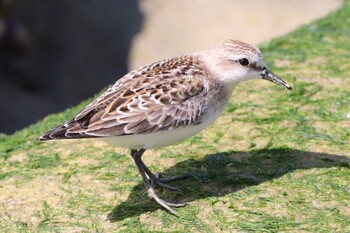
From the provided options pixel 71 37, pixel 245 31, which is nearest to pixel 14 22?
pixel 71 37

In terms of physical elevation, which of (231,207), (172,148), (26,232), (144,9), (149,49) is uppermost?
(144,9)

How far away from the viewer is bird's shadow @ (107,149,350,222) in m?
8.01

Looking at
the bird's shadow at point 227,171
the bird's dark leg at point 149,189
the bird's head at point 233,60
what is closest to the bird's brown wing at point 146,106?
the bird's head at point 233,60

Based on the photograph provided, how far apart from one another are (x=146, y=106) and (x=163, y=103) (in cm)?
19

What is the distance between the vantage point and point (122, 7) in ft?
75.9

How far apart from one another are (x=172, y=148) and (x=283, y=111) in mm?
1765

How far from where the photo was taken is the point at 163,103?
7742mm

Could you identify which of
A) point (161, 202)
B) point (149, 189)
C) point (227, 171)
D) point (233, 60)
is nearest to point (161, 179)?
point (149, 189)

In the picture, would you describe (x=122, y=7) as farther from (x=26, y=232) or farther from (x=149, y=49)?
(x=26, y=232)

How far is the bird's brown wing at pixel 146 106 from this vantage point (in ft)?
24.6

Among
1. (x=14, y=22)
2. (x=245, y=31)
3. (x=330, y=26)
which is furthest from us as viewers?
(x=14, y=22)

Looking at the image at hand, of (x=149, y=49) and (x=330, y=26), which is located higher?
(x=149, y=49)

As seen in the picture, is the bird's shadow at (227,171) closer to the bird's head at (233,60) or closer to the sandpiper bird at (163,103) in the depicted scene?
the sandpiper bird at (163,103)

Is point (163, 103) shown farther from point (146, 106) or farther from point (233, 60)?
point (233, 60)
